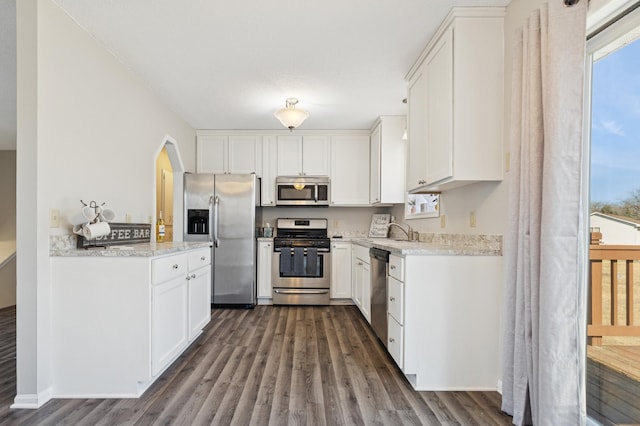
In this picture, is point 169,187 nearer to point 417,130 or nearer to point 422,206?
point 422,206

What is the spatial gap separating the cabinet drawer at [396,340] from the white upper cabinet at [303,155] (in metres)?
2.77

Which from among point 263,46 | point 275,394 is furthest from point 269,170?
point 275,394

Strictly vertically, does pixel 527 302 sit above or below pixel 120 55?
below

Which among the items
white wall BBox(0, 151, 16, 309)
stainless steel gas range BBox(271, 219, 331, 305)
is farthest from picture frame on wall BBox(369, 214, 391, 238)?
white wall BBox(0, 151, 16, 309)

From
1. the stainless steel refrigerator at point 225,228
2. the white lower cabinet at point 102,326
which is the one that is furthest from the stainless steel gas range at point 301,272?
the white lower cabinet at point 102,326

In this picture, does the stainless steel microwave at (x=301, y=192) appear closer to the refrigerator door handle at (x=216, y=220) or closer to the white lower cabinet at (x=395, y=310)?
the refrigerator door handle at (x=216, y=220)

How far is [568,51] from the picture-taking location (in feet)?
5.07

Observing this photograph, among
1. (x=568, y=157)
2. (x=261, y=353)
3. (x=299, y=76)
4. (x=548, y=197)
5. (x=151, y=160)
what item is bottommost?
(x=261, y=353)

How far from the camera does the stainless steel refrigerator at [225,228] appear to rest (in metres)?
4.54

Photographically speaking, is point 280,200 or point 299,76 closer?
point 299,76

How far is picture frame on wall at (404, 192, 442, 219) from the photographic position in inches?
134

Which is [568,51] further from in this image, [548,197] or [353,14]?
[353,14]

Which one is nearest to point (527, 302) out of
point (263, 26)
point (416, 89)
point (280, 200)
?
point (416, 89)

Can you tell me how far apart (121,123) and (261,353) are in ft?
7.32
